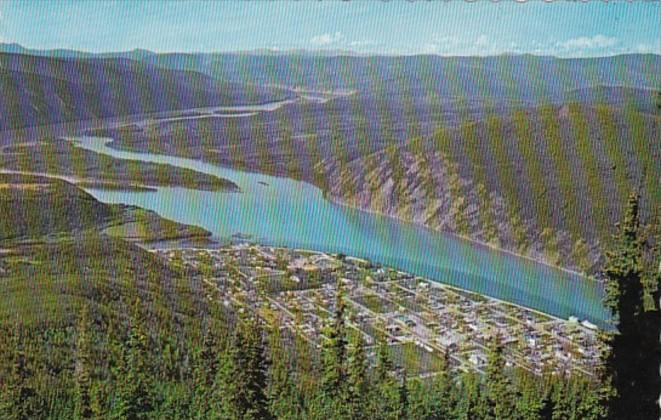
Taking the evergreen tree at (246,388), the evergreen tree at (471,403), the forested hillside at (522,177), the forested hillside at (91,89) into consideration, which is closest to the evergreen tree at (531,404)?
the evergreen tree at (471,403)

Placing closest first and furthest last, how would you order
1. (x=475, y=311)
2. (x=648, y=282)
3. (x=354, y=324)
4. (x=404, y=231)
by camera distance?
(x=648, y=282)
(x=354, y=324)
(x=475, y=311)
(x=404, y=231)

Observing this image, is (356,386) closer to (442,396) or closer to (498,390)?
(442,396)

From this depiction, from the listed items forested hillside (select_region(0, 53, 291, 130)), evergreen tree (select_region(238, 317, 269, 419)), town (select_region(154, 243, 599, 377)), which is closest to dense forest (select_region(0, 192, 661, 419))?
evergreen tree (select_region(238, 317, 269, 419))

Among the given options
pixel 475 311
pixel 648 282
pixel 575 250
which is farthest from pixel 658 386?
pixel 575 250

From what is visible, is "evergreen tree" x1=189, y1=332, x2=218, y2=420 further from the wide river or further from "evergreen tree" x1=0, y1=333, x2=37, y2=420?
the wide river

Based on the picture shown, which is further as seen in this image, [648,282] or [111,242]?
[111,242]

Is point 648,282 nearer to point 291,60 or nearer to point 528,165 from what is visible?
point 291,60
